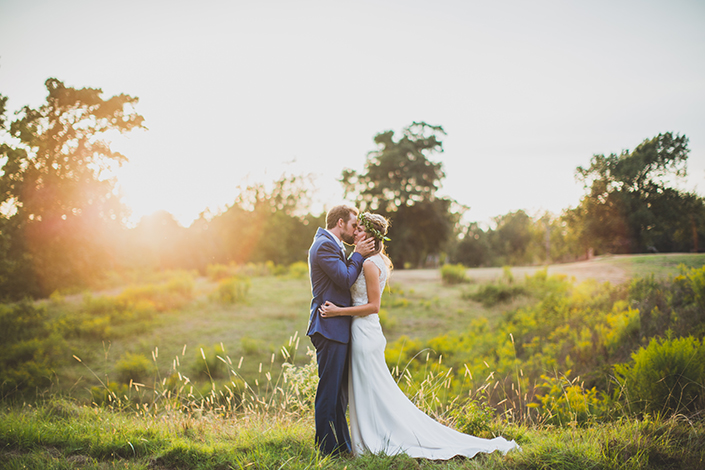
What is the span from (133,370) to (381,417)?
291 inches

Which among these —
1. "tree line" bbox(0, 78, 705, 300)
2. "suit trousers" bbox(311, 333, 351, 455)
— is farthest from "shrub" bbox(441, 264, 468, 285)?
"suit trousers" bbox(311, 333, 351, 455)

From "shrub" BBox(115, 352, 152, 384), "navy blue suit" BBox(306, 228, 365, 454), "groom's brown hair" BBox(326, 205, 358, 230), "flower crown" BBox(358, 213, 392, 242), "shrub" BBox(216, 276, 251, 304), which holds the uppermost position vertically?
"groom's brown hair" BBox(326, 205, 358, 230)

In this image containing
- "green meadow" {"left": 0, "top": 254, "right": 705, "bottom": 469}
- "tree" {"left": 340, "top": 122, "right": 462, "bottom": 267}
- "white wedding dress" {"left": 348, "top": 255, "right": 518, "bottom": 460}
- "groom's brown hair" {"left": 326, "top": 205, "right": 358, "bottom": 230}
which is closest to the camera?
"white wedding dress" {"left": 348, "top": 255, "right": 518, "bottom": 460}

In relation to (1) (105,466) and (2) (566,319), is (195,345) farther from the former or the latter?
(2) (566,319)

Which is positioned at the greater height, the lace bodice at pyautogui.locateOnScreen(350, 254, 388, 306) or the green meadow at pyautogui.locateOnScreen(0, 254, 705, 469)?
the lace bodice at pyautogui.locateOnScreen(350, 254, 388, 306)

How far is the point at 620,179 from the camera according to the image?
32.4 ft

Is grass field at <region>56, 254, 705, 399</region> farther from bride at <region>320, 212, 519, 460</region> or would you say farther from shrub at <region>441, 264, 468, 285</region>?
bride at <region>320, 212, 519, 460</region>

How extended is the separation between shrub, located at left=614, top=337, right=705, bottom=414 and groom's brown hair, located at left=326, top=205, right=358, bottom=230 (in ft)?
13.5

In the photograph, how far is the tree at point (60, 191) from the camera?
923 cm

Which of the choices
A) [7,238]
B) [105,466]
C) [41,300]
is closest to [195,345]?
[7,238]

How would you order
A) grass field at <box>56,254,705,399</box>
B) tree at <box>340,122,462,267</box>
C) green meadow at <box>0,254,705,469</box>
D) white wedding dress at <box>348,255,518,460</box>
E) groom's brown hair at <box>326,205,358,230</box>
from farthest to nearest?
tree at <box>340,122,462,267</box> → grass field at <box>56,254,705,399</box> → groom's brown hair at <box>326,205,358,230</box> → green meadow at <box>0,254,705,469</box> → white wedding dress at <box>348,255,518,460</box>

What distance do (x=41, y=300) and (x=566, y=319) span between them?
1705cm

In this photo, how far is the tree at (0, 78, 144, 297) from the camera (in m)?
9.23

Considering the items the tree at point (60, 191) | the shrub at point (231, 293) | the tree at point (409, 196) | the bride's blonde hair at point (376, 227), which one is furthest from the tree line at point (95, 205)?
the tree at point (409, 196)
